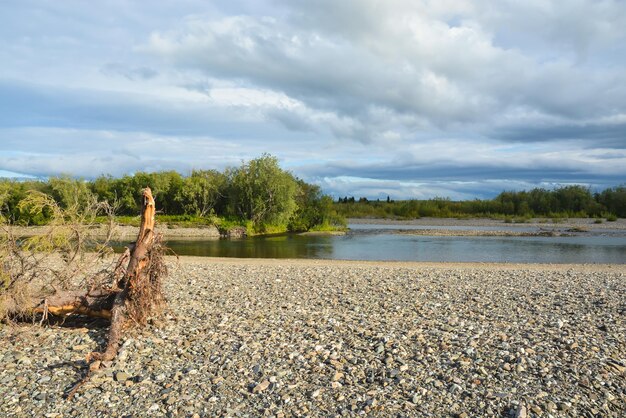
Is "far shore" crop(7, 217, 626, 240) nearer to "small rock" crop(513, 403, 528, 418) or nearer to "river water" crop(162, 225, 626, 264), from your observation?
"river water" crop(162, 225, 626, 264)

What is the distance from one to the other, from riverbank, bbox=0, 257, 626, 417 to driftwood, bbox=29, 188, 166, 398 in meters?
0.44

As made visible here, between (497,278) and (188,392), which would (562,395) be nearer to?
(188,392)

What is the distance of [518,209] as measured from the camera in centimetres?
9062

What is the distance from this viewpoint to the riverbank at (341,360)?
7.02 m

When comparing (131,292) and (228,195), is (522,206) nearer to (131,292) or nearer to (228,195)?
(228,195)

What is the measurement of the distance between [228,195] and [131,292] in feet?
163

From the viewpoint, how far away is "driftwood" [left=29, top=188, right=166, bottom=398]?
395 inches

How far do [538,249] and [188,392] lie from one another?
3636 cm

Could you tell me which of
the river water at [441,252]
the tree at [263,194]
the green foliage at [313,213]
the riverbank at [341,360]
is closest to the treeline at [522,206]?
the green foliage at [313,213]

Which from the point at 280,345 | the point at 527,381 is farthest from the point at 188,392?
the point at 527,381

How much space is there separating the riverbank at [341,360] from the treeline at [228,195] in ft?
139

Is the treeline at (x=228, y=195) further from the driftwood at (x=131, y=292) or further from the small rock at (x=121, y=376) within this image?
the small rock at (x=121, y=376)

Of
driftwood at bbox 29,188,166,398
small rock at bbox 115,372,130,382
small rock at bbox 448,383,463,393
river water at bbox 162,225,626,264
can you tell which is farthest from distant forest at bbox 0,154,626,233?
small rock at bbox 448,383,463,393

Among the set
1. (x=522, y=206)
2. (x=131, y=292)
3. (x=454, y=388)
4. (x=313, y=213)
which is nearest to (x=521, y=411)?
(x=454, y=388)
